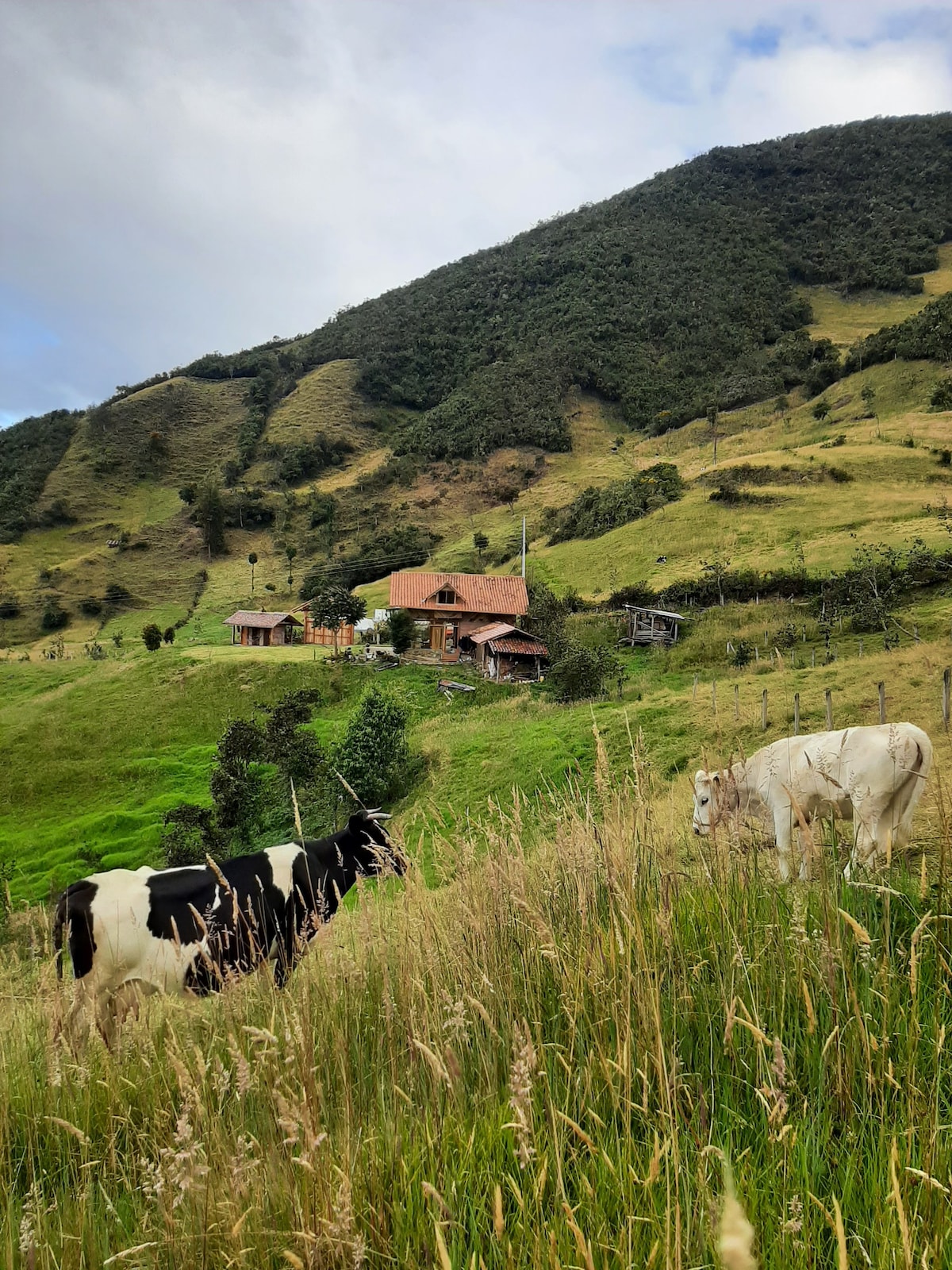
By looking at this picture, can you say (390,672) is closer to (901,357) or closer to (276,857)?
(276,857)

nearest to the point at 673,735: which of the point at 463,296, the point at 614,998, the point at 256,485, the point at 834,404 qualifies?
the point at 614,998

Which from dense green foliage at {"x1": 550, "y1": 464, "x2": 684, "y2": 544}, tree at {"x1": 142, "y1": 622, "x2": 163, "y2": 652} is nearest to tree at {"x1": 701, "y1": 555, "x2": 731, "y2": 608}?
dense green foliage at {"x1": 550, "y1": 464, "x2": 684, "y2": 544}

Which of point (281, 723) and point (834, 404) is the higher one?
point (834, 404)

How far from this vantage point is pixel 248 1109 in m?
2.40

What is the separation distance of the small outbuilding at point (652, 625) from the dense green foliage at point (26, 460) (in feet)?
298

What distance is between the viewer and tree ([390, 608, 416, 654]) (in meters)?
42.9

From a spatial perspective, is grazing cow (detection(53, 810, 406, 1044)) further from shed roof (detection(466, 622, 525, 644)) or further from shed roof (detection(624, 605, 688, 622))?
shed roof (detection(466, 622, 525, 644))

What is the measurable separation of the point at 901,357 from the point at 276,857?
84.3 metres

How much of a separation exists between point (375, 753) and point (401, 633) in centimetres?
1971

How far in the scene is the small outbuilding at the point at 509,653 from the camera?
3953 cm

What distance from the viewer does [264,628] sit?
5350 cm

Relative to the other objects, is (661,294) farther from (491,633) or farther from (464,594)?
(491,633)

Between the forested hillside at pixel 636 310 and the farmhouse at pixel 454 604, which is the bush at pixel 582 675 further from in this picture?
the forested hillside at pixel 636 310

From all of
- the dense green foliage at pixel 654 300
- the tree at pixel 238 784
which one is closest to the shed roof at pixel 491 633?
the tree at pixel 238 784
